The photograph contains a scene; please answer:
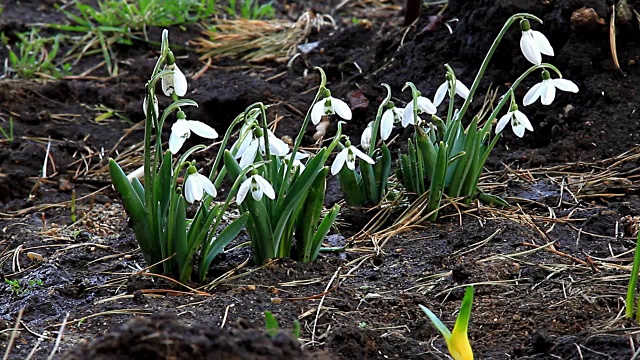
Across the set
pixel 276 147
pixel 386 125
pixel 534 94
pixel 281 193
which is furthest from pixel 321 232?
pixel 534 94

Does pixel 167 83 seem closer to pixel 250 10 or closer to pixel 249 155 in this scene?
pixel 249 155

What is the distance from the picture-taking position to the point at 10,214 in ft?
11.9

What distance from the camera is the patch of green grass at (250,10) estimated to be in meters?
5.73

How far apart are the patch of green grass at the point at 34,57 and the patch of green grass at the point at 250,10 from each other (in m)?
1.11

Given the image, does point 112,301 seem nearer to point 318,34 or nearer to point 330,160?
point 330,160

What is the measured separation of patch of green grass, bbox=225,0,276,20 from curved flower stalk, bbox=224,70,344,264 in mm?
3120

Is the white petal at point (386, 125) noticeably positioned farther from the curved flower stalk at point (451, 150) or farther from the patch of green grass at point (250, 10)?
the patch of green grass at point (250, 10)

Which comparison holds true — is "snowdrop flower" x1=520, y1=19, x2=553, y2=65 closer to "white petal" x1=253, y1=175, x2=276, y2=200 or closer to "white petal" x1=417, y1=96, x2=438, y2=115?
"white petal" x1=417, y1=96, x2=438, y2=115

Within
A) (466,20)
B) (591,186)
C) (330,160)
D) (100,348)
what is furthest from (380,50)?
(100,348)

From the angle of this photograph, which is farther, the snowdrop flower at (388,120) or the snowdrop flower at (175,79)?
the snowdrop flower at (388,120)

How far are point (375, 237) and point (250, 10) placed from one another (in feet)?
10.9

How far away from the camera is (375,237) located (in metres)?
3.01

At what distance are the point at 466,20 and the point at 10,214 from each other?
2.31m

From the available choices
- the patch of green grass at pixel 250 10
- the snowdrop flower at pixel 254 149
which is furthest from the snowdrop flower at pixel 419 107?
the patch of green grass at pixel 250 10
